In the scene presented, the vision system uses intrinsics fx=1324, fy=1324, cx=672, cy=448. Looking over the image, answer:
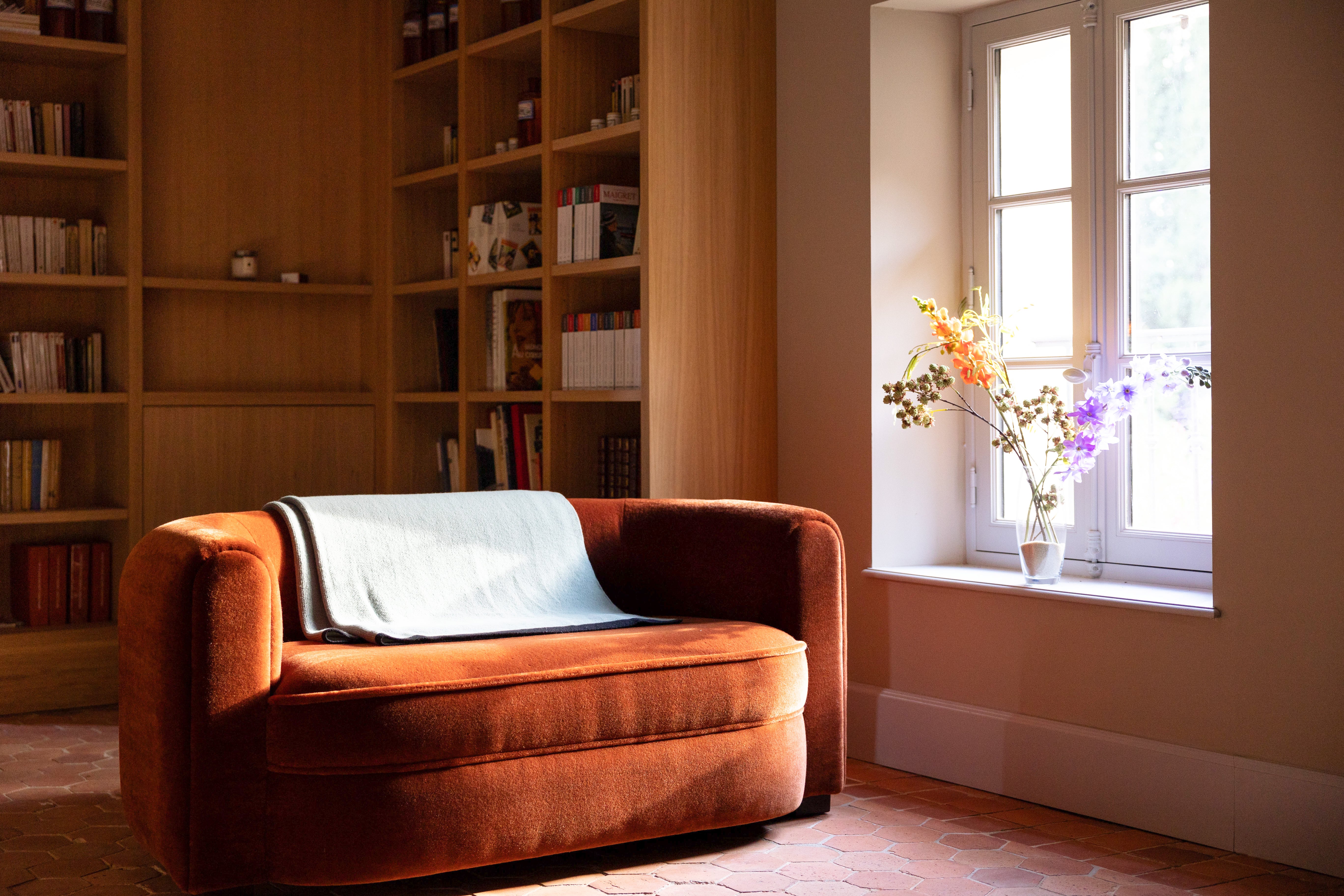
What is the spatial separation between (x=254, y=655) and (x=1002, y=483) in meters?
2.18

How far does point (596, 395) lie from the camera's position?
3.94 m

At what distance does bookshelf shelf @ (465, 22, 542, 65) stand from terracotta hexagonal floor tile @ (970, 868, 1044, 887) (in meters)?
2.79

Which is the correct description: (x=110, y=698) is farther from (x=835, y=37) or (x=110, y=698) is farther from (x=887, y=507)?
(x=835, y=37)

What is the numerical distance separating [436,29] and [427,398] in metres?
1.33

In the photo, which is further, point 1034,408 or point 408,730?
point 1034,408

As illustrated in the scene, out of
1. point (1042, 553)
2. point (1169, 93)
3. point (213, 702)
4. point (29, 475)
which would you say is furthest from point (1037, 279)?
point (29, 475)

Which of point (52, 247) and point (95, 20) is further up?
point (95, 20)

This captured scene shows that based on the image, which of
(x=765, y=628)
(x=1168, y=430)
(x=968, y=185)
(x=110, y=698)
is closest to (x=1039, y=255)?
(x=968, y=185)

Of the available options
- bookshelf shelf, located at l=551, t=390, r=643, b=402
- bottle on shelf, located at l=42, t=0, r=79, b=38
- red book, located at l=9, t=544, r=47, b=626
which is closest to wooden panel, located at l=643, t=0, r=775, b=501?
bookshelf shelf, located at l=551, t=390, r=643, b=402

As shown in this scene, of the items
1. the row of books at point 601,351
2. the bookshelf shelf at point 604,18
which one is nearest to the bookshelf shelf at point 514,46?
the bookshelf shelf at point 604,18

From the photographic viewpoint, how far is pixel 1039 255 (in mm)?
3629

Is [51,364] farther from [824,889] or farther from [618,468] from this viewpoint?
[824,889]

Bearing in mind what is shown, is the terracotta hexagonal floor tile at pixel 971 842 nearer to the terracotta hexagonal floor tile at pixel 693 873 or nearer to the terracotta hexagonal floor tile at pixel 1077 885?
the terracotta hexagonal floor tile at pixel 1077 885

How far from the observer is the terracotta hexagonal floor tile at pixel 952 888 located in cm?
257
